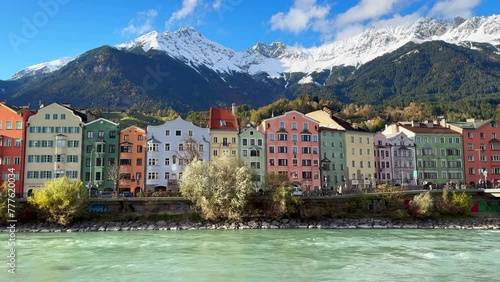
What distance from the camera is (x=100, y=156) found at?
2682 inches

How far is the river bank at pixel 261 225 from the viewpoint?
5122 centimetres

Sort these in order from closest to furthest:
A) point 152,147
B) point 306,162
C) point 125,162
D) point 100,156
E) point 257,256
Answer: point 257,256
point 100,156
point 125,162
point 152,147
point 306,162

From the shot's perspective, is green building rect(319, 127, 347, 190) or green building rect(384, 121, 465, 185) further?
green building rect(384, 121, 465, 185)

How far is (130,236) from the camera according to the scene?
44.9 meters

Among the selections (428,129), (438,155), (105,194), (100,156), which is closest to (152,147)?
(100,156)

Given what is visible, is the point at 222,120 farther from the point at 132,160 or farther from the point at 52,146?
the point at 52,146

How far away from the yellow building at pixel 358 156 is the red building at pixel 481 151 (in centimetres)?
2012

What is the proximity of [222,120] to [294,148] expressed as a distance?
13094mm

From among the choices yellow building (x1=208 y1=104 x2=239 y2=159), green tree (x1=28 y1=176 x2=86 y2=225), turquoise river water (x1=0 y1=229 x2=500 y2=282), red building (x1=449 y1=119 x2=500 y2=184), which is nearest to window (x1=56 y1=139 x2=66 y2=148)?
green tree (x1=28 y1=176 x2=86 y2=225)

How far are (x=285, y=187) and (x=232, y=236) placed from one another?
14234 millimetres

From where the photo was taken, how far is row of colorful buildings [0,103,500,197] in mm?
67375

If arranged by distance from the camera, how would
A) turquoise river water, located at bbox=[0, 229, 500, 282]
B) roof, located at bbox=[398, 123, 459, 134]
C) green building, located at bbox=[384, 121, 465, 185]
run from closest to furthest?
turquoise river water, located at bbox=[0, 229, 500, 282] → green building, located at bbox=[384, 121, 465, 185] → roof, located at bbox=[398, 123, 459, 134]

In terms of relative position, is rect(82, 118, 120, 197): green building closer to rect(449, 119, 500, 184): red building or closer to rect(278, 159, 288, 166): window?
rect(278, 159, 288, 166): window

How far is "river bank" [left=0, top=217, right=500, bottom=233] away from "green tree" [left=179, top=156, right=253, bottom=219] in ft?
5.04
